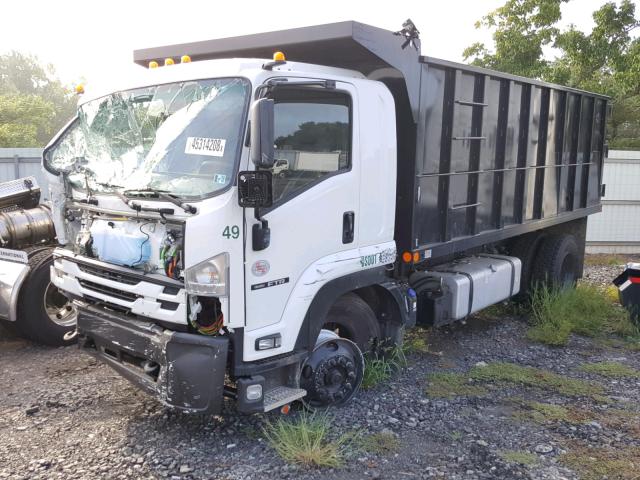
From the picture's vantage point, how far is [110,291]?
3971 mm

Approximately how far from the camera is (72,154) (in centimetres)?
455

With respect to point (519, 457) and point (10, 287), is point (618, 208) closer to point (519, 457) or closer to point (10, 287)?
point (519, 457)

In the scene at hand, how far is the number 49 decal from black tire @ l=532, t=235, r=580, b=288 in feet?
16.8

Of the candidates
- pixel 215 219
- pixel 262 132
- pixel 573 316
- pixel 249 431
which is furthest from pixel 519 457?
pixel 573 316

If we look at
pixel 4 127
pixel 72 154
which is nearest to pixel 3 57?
pixel 4 127

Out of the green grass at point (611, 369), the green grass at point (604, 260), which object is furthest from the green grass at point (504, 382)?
the green grass at point (604, 260)

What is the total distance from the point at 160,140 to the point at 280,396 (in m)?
1.84

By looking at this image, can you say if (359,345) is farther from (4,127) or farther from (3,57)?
(3,57)

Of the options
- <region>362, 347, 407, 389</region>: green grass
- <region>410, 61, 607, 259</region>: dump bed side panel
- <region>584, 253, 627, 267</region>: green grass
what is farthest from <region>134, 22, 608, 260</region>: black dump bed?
<region>584, 253, 627, 267</region>: green grass

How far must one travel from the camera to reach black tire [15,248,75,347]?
579 cm

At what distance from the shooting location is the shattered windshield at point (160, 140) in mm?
3564

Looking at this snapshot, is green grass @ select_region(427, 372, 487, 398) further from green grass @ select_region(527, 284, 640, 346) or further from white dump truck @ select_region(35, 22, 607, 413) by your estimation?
green grass @ select_region(527, 284, 640, 346)

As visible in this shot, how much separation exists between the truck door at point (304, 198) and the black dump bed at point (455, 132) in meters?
0.54

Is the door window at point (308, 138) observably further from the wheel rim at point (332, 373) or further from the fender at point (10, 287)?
the fender at point (10, 287)
